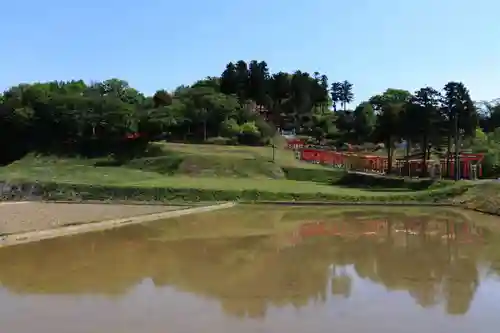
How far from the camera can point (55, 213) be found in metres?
27.5

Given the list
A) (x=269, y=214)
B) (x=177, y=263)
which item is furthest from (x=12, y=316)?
(x=269, y=214)

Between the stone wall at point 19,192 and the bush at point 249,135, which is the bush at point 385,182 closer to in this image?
the bush at point 249,135

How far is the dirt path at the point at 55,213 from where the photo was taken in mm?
23000

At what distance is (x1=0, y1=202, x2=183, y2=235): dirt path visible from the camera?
2300 centimetres

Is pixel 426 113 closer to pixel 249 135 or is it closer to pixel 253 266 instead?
pixel 249 135

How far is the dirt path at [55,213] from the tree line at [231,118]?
20692 millimetres

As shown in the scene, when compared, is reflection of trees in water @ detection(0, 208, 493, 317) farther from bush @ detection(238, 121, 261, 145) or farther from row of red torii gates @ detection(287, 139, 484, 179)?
bush @ detection(238, 121, 261, 145)

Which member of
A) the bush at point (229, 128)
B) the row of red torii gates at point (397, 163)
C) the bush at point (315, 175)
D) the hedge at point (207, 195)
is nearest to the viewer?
the hedge at point (207, 195)

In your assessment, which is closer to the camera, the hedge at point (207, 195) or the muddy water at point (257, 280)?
the muddy water at point (257, 280)

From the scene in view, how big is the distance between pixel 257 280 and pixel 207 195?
21.7m

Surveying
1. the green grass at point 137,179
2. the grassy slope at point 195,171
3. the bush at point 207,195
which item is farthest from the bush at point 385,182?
the bush at point 207,195

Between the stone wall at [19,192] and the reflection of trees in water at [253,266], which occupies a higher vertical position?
the stone wall at [19,192]

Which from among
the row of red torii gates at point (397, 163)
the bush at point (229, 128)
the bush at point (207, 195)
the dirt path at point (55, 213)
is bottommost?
the dirt path at point (55, 213)

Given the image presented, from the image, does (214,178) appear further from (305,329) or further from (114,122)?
(305,329)
